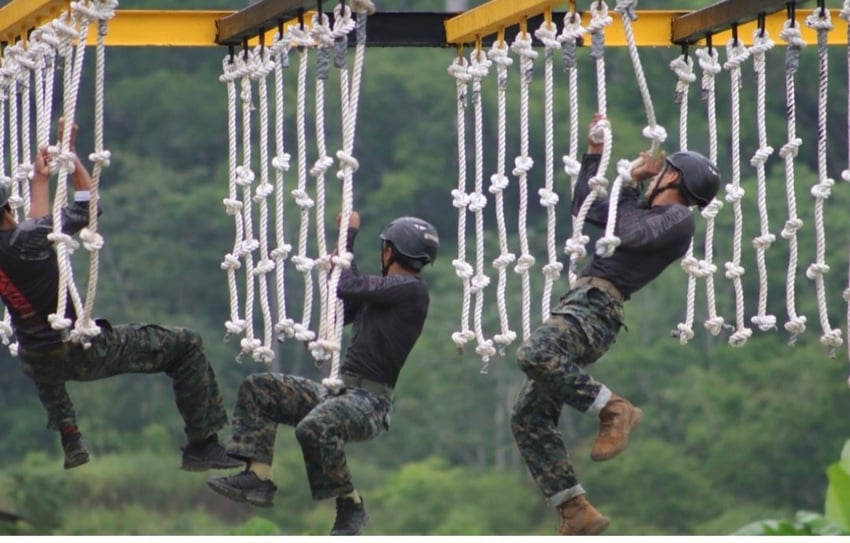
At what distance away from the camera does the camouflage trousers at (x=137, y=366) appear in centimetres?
801

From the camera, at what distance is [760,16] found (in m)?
7.99

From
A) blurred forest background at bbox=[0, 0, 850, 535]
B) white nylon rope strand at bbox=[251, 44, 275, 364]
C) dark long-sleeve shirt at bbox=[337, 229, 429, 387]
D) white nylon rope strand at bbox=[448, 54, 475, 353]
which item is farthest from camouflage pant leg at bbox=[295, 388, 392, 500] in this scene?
blurred forest background at bbox=[0, 0, 850, 535]

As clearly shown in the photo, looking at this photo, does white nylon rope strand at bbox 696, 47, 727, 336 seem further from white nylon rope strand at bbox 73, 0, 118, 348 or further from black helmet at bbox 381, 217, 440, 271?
white nylon rope strand at bbox 73, 0, 118, 348

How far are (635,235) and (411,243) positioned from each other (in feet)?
2.67

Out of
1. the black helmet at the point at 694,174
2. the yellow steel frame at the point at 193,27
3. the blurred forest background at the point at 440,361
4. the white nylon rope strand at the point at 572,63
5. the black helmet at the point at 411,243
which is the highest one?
the yellow steel frame at the point at 193,27

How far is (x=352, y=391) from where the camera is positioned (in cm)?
800

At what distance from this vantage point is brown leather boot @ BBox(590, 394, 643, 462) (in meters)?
7.62

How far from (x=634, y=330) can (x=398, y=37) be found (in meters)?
20.0

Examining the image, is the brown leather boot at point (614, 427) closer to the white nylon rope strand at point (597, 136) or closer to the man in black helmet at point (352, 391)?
the white nylon rope strand at point (597, 136)

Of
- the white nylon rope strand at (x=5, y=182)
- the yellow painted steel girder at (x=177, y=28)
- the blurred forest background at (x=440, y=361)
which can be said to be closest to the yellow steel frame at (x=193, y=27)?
the yellow painted steel girder at (x=177, y=28)

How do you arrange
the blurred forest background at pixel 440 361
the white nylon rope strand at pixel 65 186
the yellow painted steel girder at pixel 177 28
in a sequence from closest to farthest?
the white nylon rope strand at pixel 65 186 → the yellow painted steel girder at pixel 177 28 → the blurred forest background at pixel 440 361

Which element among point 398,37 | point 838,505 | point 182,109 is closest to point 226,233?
point 182,109

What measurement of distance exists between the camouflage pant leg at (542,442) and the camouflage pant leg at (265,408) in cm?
68

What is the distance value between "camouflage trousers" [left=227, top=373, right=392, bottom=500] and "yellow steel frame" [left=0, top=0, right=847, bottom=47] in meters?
1.32
